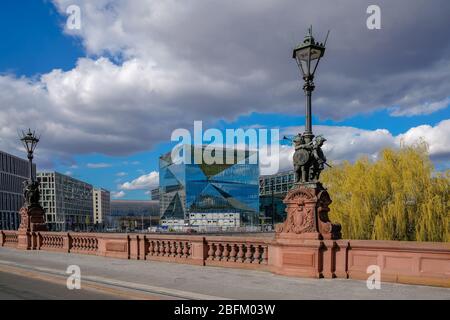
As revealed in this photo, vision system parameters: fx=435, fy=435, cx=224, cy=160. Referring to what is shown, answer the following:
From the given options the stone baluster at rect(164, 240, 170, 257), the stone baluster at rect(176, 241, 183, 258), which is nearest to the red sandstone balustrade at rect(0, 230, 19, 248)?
the stone baluster at rect(164, 240, 170, 257)

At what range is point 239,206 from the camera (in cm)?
14825

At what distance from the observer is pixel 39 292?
11.1m

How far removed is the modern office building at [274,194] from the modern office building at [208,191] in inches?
330

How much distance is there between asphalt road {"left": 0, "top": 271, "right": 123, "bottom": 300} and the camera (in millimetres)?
10328

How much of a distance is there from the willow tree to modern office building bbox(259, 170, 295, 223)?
111217 millimetres

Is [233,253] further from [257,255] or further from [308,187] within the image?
[308,187]

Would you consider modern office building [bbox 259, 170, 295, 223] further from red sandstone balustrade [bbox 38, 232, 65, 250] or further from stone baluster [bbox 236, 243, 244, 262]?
stone baluster [bbox 236, 243, 244, 262]

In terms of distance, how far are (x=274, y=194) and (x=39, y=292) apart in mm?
149969

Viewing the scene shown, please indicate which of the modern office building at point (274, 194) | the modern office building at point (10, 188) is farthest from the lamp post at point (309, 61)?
the modern office building at point (10, 188)

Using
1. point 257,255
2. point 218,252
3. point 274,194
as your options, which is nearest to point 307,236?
point 257,255
